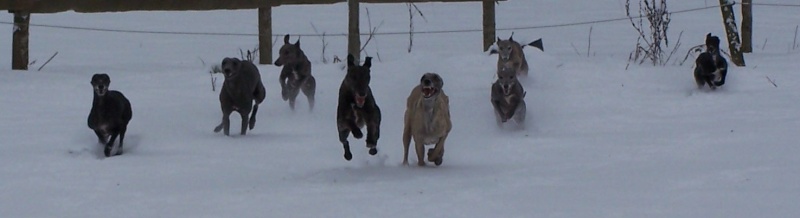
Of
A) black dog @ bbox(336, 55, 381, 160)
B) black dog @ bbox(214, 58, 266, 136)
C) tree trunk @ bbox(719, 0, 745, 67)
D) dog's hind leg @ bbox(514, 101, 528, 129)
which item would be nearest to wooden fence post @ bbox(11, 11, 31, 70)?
black dog @ bbox(214, 58, 266, 136)

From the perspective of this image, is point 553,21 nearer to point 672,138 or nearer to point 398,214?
point 672,138

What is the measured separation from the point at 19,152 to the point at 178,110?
2845mm

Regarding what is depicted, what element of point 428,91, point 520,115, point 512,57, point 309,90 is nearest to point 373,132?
point 428,91

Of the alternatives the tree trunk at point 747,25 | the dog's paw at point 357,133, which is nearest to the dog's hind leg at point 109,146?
the dog's paw at point 357,133

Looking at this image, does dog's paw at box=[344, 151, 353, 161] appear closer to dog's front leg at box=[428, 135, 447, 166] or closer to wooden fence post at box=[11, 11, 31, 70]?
dog's front leg at box=[428, 135, 447, 166]

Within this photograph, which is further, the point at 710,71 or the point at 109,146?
the point at 710,71

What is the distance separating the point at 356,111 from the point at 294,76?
3796 millimetres

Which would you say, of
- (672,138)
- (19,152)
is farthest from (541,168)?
(19,152)

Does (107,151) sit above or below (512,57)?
below

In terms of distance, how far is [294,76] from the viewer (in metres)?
14.2

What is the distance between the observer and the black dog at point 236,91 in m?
12.6

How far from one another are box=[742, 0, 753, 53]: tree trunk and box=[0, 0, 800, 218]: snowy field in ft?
1.87

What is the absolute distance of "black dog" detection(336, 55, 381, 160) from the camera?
10289mm

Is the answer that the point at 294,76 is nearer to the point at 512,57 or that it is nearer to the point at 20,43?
the point at 512,57
